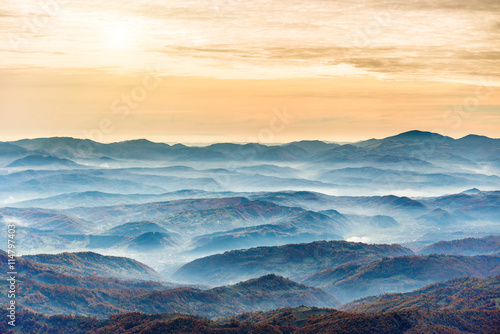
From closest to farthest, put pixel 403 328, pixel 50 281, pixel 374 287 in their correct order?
pixel 403 328, pixel 50 281, pixel 374 287

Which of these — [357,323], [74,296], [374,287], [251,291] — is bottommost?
[374,287]

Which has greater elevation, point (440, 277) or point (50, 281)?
point (50, 281)

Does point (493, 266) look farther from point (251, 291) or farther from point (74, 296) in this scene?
point (74, 296)

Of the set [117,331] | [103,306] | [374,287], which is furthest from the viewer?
[374,287]

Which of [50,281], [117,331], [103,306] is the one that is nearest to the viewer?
[117,331]

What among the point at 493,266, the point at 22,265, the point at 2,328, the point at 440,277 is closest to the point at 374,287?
the point at 440,277

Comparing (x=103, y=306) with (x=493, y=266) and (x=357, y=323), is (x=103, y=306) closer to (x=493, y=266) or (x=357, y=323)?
(x=357, y=323)

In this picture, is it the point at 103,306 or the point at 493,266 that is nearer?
the point at 103,306

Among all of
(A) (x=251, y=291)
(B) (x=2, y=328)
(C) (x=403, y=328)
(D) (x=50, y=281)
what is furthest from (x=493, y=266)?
(B) (x=2, y=328)

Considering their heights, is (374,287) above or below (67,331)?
below
